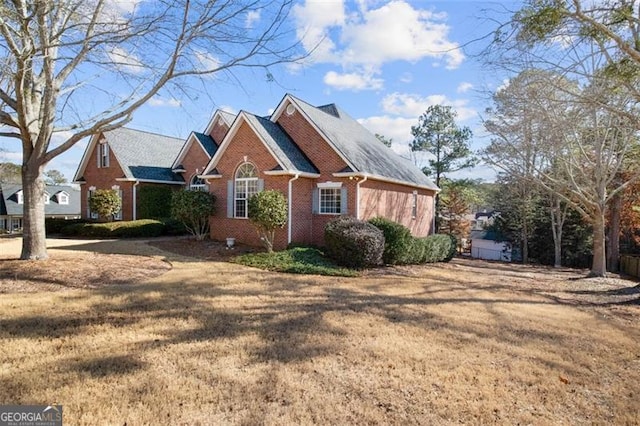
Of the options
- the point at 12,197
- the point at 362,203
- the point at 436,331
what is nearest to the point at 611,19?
the point at 436,331

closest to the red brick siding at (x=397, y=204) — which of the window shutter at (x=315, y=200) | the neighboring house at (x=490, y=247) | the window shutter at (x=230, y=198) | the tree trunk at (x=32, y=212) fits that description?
the window shutter at (x=315, y=200)

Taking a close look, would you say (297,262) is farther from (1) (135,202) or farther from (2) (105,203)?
(1) (135,202)

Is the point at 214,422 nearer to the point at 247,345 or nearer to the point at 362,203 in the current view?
the point at 247,345

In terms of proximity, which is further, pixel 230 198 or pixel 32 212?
pixel 230 198

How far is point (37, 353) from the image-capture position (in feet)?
14.3

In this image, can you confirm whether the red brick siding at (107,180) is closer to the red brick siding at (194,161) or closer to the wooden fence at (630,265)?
the red brick siding at (194,161)

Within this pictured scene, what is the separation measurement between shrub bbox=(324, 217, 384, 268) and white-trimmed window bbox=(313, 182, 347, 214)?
94.5 inches

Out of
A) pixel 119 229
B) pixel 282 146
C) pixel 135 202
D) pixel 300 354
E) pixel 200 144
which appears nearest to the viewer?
pixel 300 354

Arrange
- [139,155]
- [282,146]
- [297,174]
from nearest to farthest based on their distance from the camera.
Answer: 1. [297,174]
2. [282,146]
3. [139,155]

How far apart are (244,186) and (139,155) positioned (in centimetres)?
1306

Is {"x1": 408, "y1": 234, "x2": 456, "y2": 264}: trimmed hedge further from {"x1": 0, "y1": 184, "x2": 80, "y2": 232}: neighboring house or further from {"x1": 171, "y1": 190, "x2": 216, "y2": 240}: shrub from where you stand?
{"x1": 0, "y1": 184, "x2": 80, "y2": 232}: neighboring house

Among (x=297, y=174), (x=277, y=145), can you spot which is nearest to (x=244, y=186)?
(x=277, y=145)

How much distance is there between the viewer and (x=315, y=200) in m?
15.6

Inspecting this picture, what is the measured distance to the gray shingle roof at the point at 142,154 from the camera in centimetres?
2291
